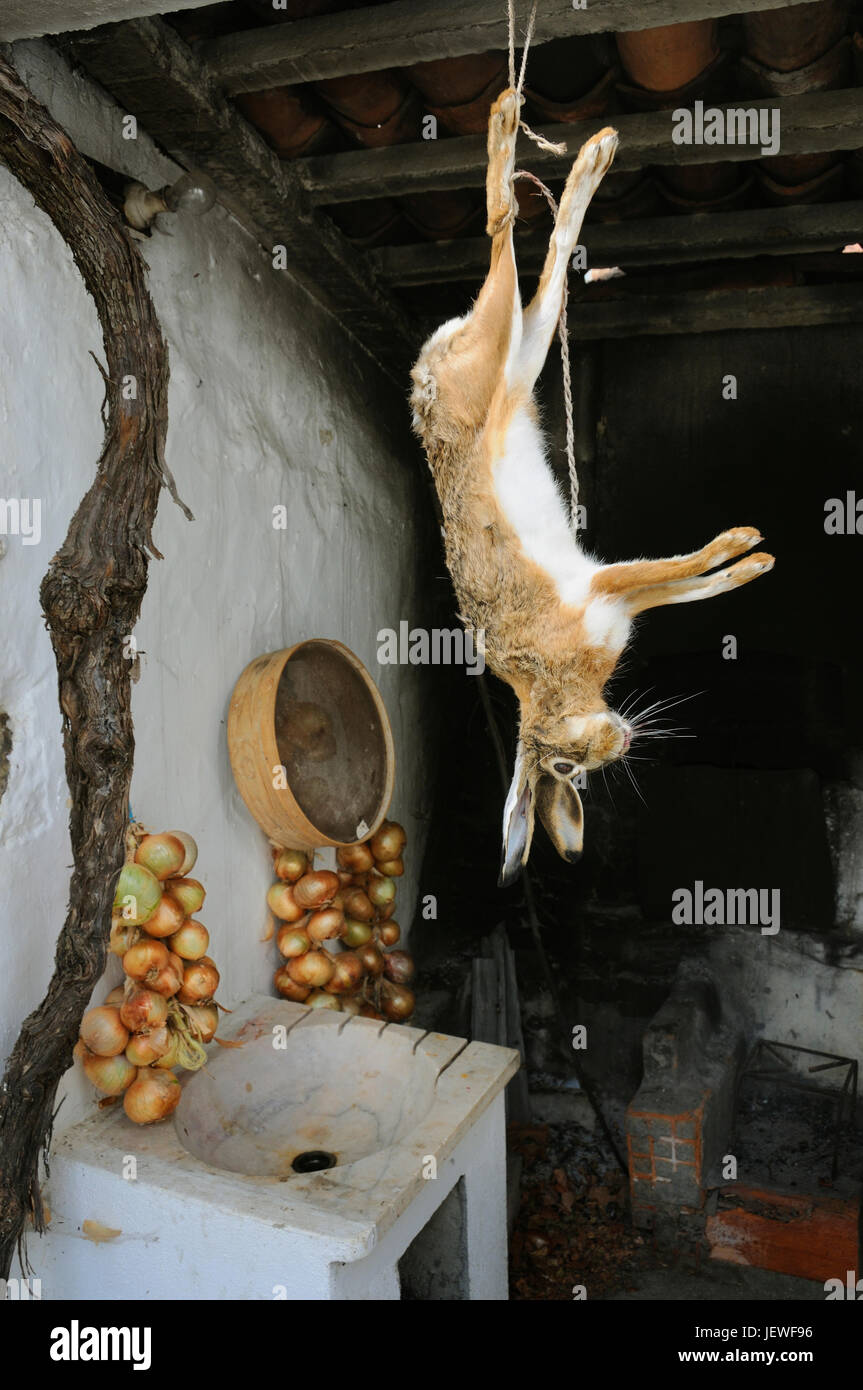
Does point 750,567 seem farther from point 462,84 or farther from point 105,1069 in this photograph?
point 105,1069

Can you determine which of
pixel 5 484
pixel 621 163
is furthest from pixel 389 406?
pixel 5 484

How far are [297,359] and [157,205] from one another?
38.1 inches

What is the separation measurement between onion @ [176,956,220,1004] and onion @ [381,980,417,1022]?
1186 millimetres

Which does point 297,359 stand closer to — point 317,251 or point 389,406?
point 317,251

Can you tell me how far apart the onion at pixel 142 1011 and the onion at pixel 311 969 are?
87 cm

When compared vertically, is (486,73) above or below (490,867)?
above

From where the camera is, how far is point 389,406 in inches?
174

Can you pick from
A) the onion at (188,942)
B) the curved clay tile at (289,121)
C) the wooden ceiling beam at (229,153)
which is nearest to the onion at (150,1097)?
the onion at (188,942)

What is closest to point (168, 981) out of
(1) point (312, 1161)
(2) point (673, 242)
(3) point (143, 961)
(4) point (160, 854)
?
(3) point (143, 961)

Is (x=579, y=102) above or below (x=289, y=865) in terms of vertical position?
above

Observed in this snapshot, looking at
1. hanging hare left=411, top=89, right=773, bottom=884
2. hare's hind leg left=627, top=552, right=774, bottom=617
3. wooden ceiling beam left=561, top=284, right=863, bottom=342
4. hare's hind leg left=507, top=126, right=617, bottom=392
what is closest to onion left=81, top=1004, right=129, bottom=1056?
hanging hare left=411, top=89, right=773, bottom=884

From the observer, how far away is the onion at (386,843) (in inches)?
151

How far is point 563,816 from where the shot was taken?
2.50m

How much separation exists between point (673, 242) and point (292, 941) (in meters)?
2.66
